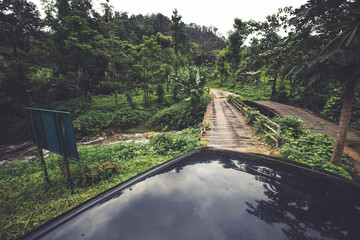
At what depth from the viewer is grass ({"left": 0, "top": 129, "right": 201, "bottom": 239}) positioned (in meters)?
3.26

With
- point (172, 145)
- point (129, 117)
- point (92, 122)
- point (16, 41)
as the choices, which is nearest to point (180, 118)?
point (129, 117)

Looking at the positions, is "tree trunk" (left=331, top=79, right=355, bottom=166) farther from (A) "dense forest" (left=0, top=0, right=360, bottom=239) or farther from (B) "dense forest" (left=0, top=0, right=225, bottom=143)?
(B) "dense forest" (left=0, top=0, right=225, bottom=143)

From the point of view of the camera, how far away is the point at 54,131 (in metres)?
3.67

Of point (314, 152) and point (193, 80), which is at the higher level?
point (193, 80)

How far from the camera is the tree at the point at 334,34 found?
2908 mm

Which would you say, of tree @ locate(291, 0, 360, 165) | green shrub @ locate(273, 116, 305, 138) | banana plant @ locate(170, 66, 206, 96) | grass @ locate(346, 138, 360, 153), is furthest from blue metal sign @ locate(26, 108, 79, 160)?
banana plant @ locate(170, 66, 206, 96)

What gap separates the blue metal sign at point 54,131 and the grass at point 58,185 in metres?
1.11

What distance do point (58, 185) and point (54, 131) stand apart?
2.06 meters

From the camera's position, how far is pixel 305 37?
141 inches

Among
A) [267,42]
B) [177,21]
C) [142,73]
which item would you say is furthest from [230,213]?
[177,21]

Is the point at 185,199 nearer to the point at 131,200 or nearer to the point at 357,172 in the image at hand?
the point at 131,200

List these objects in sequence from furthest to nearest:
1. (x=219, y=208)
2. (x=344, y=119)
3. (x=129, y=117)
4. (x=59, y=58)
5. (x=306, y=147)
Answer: (x=59, y=58), (x=129, y=117), (x=306, y=147), (x=344, y=119), (x=219, y=208)

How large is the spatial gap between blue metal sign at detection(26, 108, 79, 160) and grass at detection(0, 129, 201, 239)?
1.11m

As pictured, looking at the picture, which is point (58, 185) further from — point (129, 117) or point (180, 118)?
point (129, 117)
